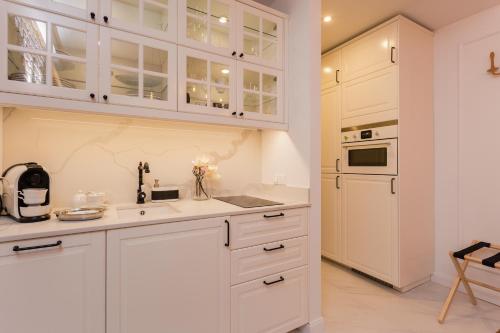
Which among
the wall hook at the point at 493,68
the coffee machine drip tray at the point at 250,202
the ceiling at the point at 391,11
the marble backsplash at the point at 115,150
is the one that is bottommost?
the coffee machine drip tray at the point at 250,202

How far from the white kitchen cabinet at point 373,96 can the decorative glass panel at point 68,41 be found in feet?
8.01

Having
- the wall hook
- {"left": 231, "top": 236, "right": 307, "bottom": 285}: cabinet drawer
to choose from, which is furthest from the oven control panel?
{"left": 231, "top": 236, "right": 307, "bottom": 285}: cabinet drawer

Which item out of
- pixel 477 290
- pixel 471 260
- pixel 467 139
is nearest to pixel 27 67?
pixel 471 260

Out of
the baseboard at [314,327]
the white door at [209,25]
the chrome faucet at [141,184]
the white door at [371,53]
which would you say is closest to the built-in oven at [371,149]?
the white door at [371,53]

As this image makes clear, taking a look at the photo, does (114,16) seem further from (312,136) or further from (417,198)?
(417,198)

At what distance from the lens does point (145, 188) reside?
1.80 metres

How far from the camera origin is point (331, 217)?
2.99m

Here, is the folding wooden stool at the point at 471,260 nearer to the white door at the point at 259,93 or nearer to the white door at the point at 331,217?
the white door at the point at 331,217

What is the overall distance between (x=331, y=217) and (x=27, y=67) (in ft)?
9.69

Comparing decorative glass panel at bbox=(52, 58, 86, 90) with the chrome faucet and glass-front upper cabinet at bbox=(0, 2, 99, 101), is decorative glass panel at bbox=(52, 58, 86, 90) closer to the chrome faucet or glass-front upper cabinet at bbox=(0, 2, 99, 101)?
glass-front upper cabinet at bbox=(0, 2, 99, 101)

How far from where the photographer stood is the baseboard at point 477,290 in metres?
2.17

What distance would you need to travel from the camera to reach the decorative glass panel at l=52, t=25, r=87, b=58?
49.6 inches

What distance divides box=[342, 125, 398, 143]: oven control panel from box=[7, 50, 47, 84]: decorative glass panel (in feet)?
8.52

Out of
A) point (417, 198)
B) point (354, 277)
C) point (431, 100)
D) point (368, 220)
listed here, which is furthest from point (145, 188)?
point (431, 100)
